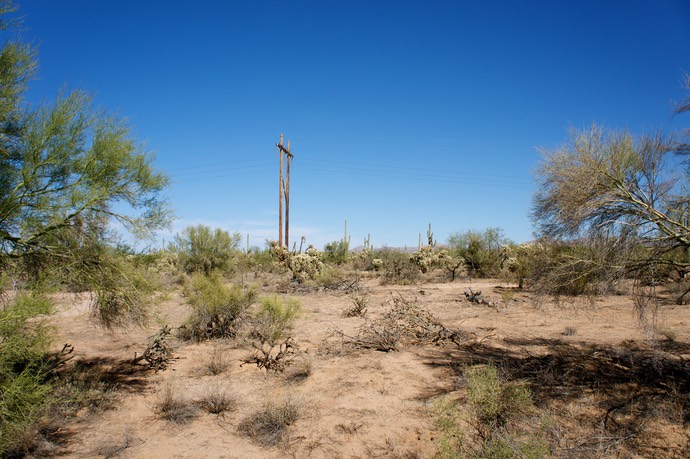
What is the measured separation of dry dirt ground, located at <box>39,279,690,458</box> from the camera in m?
5.11

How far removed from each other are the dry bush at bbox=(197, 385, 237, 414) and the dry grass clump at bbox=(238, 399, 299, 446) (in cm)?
54

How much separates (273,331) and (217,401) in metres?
3.16

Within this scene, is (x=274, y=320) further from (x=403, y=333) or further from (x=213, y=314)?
(x=403, y=333)

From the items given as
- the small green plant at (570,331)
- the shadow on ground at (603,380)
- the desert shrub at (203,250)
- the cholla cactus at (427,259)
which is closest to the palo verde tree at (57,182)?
the shadow on ground at (603,380)

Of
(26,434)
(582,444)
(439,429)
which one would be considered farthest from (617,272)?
(26,434)

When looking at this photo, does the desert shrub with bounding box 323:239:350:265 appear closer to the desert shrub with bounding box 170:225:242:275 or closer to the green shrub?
the desert shrub with bounding box 170:225:242:275

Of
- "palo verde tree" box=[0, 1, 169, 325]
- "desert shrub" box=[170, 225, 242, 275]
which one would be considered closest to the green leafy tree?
"palo verde tree" box=[0, 1, 169, 325]

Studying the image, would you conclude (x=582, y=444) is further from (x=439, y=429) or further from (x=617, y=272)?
(x=617, y=272)

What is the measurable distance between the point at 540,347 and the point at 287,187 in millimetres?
22116

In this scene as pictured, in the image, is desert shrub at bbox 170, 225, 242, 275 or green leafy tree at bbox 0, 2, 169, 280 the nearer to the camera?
green leafy tree at bbox 0, 2, 169, 280

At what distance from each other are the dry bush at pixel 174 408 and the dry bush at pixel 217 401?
0.17 meters

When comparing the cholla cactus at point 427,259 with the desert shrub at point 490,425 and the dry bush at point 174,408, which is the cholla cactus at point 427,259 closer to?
the desert shrub at point 490,425

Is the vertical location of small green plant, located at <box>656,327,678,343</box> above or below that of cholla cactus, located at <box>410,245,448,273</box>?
below

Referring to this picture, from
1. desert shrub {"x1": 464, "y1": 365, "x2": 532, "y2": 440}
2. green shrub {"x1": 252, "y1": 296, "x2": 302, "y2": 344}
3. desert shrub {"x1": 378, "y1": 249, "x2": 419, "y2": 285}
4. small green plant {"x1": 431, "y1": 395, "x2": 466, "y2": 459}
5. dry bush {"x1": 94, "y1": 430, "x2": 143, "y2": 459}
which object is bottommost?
dry bush {"x1": 94, "y1": 430, "x2": 143, "y2": 459}
